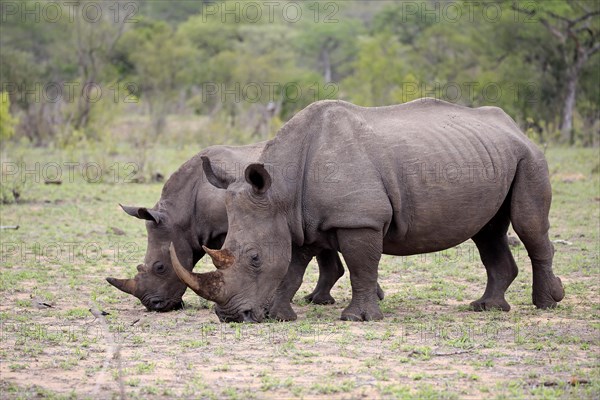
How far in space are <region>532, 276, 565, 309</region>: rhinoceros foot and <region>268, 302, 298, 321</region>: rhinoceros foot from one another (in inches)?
91.7

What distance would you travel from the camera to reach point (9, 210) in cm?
1652

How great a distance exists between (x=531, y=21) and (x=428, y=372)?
29.2 meters

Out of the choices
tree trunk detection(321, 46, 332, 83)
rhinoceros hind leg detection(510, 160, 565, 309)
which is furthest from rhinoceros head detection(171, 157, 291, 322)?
tree trunk detection(321, 46, 332, 83)

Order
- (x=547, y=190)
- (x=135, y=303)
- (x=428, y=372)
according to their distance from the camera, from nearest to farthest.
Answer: (x=428, y=372), (x=547, y=190), (x=135, y=303)

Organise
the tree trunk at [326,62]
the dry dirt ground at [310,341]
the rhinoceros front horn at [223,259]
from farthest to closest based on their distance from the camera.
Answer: the tree trunk at [326,62] → the rhinoceros front horn at [223,259] → the dry dirt ground at [310,341]

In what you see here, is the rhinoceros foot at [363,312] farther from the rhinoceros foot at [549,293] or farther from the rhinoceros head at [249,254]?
the rhinoceros foot at [549,293]

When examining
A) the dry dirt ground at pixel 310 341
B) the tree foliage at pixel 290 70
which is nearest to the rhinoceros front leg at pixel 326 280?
the dry dirt ground at pixel 310 341

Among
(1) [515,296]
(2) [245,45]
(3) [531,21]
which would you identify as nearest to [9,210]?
(1) [515,296]

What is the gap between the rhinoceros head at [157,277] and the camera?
371 inches

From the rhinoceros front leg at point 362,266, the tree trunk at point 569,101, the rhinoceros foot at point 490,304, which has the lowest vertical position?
the tree trunk at point 569,101

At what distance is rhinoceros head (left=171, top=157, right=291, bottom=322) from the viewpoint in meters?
8.17

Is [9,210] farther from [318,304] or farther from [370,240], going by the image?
[370,240]

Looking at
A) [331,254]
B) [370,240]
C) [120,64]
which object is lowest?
[120,64]

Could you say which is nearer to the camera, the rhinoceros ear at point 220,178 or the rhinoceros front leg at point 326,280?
the rhinoceros ear at point 220,178
